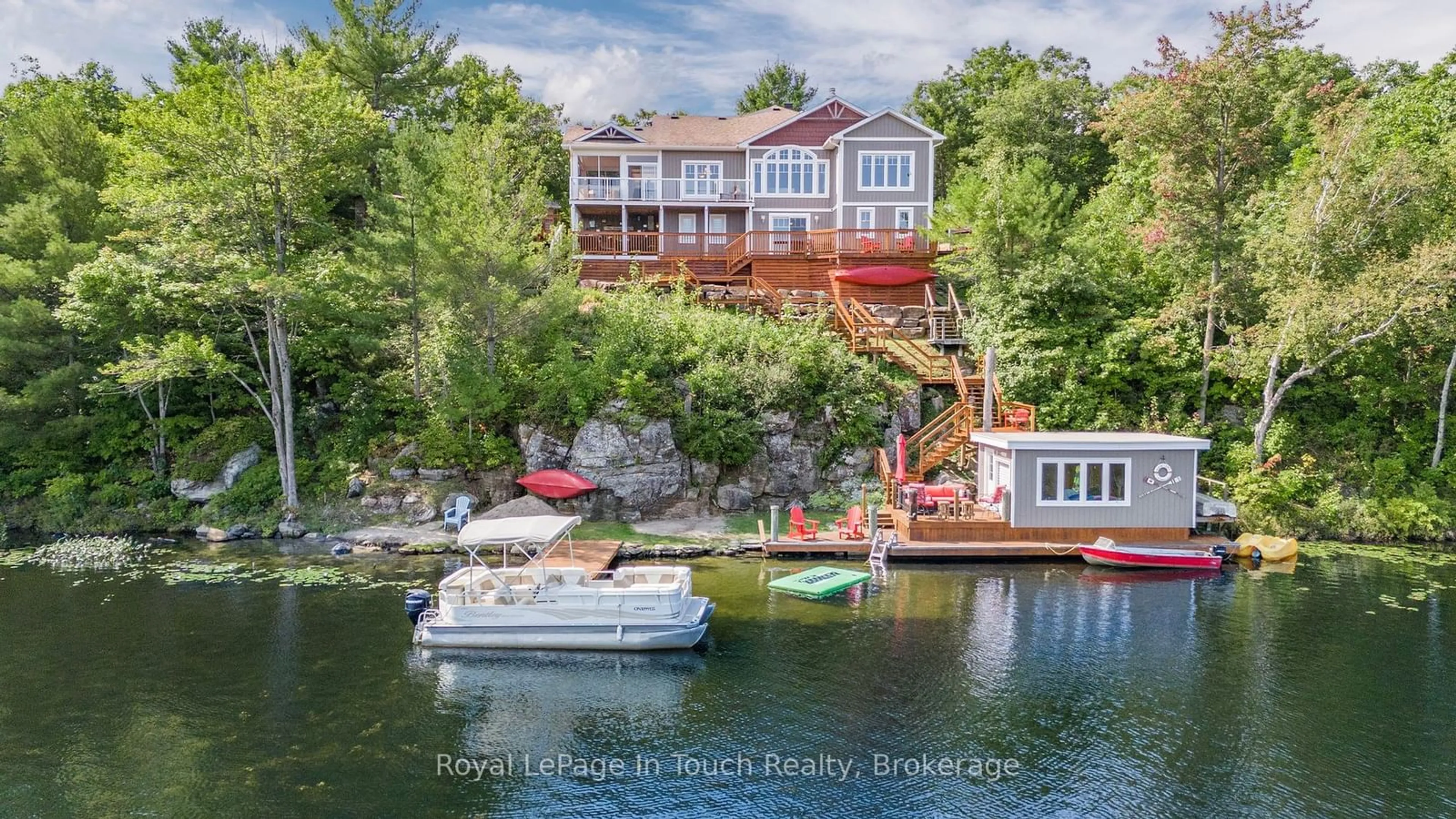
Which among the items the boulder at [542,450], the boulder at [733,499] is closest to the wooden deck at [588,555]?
the boulder at [542,450]

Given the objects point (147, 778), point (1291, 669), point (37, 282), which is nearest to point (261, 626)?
point (147, 778)

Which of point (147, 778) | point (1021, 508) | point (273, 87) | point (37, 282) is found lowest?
point (147, 778)

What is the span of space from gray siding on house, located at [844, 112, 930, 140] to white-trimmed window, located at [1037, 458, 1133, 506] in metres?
22.1

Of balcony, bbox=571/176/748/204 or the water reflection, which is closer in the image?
the water reflection

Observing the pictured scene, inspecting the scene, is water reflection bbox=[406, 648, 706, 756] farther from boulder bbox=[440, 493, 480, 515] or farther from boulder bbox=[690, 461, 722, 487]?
boulder bbox=[690, 461, 722, 487]

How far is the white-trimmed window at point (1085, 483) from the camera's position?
70.7 feet

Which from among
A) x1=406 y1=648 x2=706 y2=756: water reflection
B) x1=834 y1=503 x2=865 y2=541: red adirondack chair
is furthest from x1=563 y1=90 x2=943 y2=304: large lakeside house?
x1=406 y1=648 x2=706 y2=756: water reflection

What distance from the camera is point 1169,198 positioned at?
26.8 meters

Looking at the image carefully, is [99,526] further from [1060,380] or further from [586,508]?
[1060,380]

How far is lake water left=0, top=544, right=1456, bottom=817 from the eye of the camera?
34.5ft

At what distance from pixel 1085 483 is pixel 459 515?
16.5 m

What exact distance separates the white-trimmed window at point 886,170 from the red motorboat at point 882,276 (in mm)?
6821

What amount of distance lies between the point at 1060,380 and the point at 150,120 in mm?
27837

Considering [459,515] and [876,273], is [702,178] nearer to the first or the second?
[876,273]
